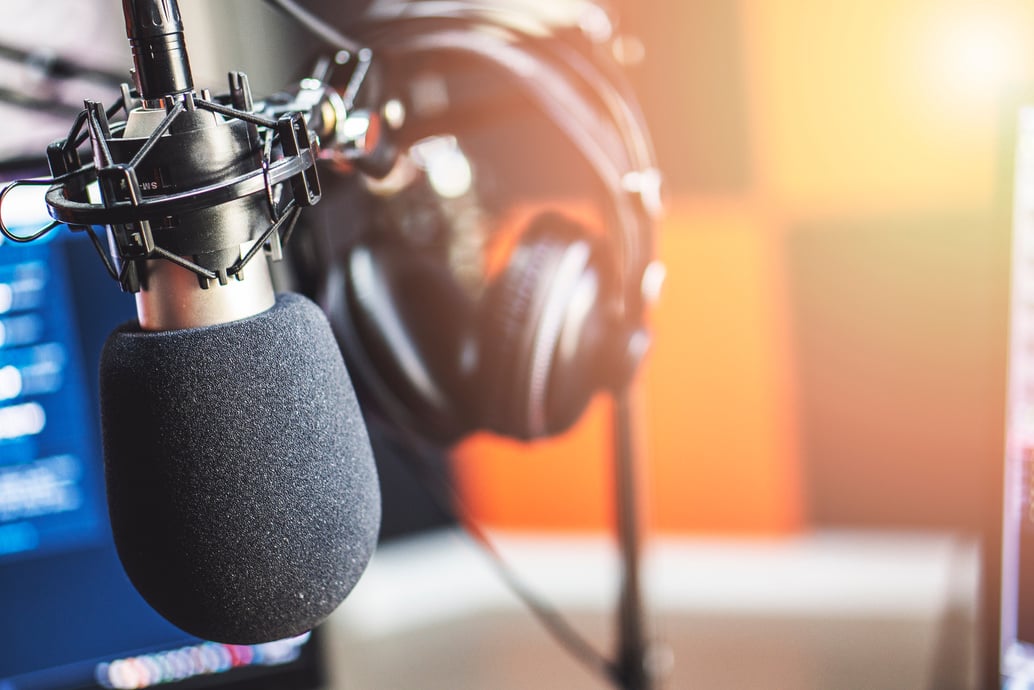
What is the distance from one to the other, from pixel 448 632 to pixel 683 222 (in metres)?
A: 0.47

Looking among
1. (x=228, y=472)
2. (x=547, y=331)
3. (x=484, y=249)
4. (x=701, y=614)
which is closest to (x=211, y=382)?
(x=228, y=472)

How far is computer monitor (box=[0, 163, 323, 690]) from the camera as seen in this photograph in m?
0.68

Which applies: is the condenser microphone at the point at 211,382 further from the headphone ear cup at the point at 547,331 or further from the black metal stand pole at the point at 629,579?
the black metal stand pole at the point at 629,579

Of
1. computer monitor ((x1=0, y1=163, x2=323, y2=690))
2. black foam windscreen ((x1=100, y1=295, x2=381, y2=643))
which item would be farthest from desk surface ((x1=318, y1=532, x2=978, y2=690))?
black foam windscreen ((x1=100, y1=295, x2=381, y2=643))

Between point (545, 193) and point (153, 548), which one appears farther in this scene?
point (545, 193)

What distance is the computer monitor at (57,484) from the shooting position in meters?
0.68

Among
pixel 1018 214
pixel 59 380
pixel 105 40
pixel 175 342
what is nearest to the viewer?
pixel 175 342

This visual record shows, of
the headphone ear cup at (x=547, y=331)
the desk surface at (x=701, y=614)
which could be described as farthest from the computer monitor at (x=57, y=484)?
the headphone ear cup at (x=547, y=331)

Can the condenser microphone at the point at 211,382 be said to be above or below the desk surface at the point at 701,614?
above

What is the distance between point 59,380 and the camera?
0.69 meters

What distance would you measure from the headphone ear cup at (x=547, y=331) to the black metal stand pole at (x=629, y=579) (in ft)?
0.51

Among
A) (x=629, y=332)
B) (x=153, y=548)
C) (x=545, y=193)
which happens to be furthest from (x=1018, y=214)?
(x=545, y=193)

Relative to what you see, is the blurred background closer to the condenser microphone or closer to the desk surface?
the desk surface

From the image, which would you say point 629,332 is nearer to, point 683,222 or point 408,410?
point 408,410
